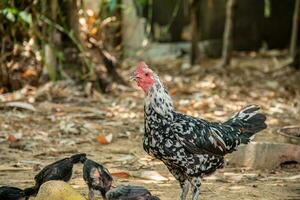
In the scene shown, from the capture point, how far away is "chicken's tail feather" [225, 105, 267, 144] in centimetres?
563

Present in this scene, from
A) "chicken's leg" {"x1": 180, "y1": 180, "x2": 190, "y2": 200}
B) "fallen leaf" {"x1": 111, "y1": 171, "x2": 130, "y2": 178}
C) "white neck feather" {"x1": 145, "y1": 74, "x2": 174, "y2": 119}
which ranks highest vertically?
"white neck feather" {"x1": 145, "y1": 74, "x2": 174, "y2": 119}

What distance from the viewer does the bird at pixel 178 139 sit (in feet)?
16.6

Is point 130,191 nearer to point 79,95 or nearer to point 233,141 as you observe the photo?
point 233,141

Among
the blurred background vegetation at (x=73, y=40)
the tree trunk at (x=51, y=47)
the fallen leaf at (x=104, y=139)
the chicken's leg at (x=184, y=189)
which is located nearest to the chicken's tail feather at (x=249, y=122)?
the chicken's leg at (x=184, y=189)

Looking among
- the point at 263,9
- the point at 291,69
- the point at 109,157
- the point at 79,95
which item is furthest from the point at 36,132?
the point at 263,9

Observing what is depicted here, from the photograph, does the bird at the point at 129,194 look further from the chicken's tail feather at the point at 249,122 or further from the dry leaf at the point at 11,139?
the dry leaf at the point at 11,139

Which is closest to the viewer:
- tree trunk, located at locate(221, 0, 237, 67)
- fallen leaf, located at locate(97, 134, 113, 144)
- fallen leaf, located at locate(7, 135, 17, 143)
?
fallen leaf, located at locate(7, 135, 17, 143)

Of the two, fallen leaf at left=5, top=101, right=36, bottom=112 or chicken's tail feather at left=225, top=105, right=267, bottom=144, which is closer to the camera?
chicken's tail feather at left=225, top=105, right=267, bottom=144

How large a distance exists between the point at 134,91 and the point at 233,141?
17.4 feet

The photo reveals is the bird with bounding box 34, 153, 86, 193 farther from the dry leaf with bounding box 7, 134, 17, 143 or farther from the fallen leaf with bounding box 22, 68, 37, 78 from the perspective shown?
the fallen leaf with bounding box 22, 68, 37, 78

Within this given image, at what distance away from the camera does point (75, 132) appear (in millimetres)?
8039

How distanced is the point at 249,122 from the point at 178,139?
0.88 metres

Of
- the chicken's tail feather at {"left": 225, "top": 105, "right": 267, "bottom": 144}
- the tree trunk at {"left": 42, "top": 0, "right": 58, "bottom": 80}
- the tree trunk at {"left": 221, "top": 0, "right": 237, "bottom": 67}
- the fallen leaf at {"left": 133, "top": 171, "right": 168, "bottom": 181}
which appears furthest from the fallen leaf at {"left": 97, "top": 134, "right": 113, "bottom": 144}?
the tree trunk at {"left": 221, "top": 0, "right": 237, "bottom": 67}

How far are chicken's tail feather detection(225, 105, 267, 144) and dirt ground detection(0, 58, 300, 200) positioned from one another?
533 mm
